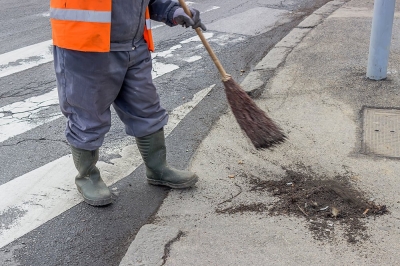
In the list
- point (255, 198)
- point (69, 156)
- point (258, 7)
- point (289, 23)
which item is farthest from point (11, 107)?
point (258, 7)

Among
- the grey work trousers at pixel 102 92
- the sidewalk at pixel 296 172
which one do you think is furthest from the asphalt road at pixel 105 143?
the grey work trousers at pixel 102 92

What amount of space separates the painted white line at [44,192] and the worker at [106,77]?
6.7 inches

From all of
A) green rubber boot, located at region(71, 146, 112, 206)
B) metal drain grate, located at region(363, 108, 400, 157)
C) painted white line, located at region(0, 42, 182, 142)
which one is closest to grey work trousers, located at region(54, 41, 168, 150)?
green rubber boot, located at region(71, 146, 112, 206)

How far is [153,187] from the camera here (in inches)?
144

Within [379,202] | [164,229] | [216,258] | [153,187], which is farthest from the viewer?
[153,187]

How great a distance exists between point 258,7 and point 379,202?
22.6 feet

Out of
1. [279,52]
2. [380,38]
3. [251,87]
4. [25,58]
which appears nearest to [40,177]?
[251,87]

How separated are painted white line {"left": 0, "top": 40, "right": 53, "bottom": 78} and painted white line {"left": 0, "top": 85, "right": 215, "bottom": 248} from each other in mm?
2524

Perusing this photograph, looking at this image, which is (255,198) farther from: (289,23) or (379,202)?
(289,23)

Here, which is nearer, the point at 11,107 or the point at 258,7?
the point at 11,107

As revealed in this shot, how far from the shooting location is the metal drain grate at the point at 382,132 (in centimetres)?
400

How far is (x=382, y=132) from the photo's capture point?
13.9 feet

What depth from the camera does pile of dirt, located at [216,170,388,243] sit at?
3.09 m

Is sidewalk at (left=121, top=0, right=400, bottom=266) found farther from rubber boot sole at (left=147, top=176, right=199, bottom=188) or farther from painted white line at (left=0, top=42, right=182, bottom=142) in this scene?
painted white line at (left=0, top=42, right=182, bottom=142)
